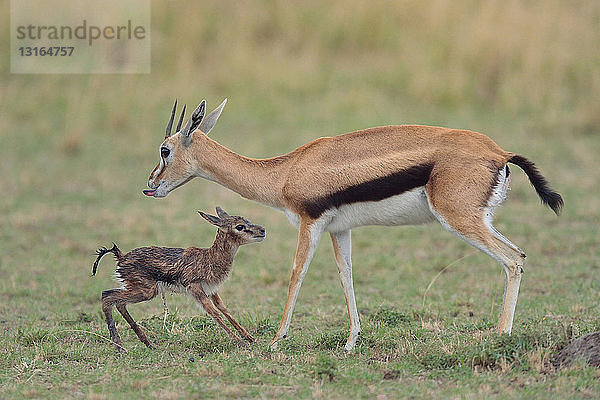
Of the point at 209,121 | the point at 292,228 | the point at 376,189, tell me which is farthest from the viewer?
the point at 292,228

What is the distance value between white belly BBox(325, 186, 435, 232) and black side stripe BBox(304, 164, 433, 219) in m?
0.03

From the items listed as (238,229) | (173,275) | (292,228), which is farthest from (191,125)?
(292,228)

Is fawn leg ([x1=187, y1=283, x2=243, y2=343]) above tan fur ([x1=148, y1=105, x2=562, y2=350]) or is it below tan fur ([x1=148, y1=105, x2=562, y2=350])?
below

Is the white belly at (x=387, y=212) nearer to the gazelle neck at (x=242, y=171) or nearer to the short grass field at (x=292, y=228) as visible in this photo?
the gazelle neck at (x=242, y=171)

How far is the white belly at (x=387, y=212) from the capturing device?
562 centimetres

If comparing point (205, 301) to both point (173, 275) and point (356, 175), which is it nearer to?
point (173, 275)

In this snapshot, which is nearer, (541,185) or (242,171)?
(541,185)

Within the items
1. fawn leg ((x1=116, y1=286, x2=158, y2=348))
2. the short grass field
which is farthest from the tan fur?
fawn leg ((x1=116, y1=286, x2=158, y2=348))

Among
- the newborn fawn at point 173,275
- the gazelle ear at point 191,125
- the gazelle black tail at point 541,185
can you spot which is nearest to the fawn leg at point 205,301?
the newborn fawn at point 173,275

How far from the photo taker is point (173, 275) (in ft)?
19.5

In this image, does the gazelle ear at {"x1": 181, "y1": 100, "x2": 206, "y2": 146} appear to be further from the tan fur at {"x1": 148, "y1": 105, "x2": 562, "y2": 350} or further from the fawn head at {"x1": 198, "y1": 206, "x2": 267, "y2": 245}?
the fawn head at {"x1": 198, "y1": 206, "x2": 267, "y2": 245}

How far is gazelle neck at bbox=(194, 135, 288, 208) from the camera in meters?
6.14

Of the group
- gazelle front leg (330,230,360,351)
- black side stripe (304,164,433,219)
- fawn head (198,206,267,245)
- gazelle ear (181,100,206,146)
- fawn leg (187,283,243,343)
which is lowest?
fawn leg (187,283,243,343)

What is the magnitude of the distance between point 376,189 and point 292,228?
483 centimetres
